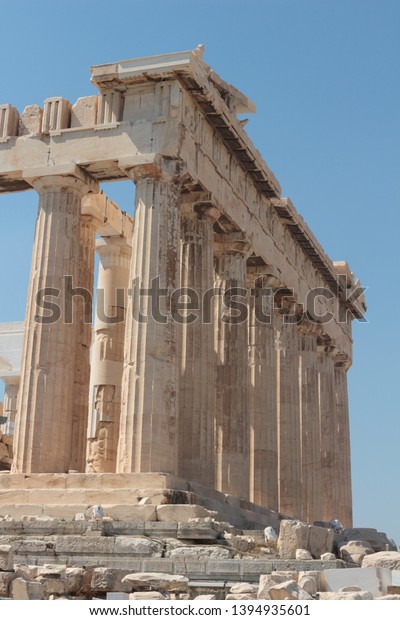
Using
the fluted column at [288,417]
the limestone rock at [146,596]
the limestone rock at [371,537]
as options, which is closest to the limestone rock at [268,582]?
the limestone rock at [146,596]

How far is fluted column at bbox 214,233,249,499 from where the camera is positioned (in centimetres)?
2862

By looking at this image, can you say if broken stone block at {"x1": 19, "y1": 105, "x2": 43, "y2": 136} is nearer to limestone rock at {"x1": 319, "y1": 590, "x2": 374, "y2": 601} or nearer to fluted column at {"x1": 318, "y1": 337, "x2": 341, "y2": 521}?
limestone rock at {"x1": 319, "y1": 590, "x2": 374, "y2": 601}

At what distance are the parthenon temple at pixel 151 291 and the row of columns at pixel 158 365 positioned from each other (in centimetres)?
4

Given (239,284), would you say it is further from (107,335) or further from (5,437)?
(5,437)

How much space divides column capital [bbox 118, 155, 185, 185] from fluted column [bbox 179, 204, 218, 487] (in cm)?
269

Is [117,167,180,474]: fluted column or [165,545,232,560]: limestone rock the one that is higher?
[117,167,180,474]: fluted column

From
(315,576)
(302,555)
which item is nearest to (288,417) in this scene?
(302,555)

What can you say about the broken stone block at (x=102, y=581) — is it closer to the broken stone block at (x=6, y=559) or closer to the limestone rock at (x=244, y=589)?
the broken stone block at (x=6, y=559)

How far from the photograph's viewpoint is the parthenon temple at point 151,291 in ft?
77.7

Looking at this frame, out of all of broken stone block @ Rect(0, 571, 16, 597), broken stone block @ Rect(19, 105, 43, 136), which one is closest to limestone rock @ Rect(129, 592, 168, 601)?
broken stone block @ Rect(0, 571, 16, 597)

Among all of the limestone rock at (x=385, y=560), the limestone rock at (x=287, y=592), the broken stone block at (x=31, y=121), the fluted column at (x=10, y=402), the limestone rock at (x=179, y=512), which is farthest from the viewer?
the fluted column at (x=10, y=402)

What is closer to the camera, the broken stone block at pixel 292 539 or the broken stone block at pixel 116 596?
the broken stone block at pixel 116 596

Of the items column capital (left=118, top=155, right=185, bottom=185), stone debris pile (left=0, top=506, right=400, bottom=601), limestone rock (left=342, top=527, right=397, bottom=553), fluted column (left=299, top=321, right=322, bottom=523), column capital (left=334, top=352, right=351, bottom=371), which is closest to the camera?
stone debris pile (left=0, top=506, right=400, bottom=601)

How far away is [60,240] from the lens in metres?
25.5
